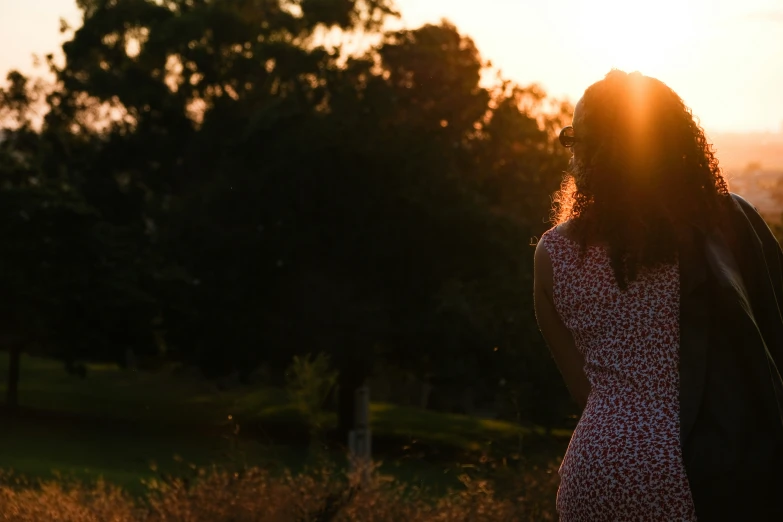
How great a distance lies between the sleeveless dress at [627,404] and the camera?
226 cm

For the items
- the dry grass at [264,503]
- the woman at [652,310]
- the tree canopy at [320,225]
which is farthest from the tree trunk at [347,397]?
the woman at [652,310]

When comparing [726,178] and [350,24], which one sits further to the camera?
[350,24]

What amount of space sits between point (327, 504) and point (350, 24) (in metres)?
24.0

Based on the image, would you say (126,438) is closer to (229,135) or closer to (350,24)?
(229,135)

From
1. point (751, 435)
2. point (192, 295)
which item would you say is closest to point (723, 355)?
point (751, 435)

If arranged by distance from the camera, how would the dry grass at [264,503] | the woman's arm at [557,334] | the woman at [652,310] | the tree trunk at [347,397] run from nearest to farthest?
the woman at [652,310] → the woman's arm at [557,334] → the dry grass at [264,503] → the tree trunk at [347,397]

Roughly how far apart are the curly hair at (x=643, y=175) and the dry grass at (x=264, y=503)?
4846 mm

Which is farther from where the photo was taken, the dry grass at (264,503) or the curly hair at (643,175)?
the dry grass at (264,503)

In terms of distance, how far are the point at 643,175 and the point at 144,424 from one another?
1298 inches

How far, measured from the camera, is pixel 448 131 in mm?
27250

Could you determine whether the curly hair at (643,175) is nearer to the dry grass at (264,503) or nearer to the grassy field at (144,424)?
the dry grass at (264,503)

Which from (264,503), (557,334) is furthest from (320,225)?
(557,334)

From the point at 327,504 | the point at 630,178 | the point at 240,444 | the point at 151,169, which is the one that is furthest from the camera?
the point at 151,169

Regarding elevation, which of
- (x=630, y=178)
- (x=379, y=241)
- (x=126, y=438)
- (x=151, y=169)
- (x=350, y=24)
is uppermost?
(x=350, y=24)
